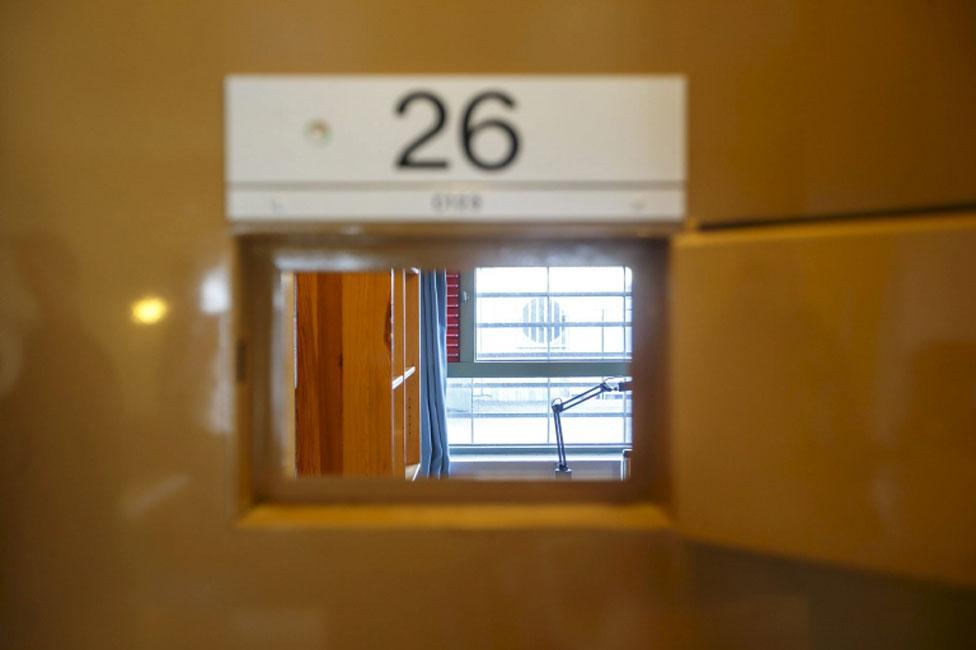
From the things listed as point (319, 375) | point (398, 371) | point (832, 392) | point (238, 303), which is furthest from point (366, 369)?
point (832, 392)

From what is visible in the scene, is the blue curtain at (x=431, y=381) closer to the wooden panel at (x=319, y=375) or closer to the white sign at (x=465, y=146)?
the wooden panel at (x=319, y=375)

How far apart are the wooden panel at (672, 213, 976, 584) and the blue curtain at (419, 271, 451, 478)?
3126 mm

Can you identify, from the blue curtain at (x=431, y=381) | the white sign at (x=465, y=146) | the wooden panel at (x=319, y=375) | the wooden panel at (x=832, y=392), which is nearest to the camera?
the wooden panel at (x=832, y=392)

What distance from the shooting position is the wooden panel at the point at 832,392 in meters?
0.76

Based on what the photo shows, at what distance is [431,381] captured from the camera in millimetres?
3965

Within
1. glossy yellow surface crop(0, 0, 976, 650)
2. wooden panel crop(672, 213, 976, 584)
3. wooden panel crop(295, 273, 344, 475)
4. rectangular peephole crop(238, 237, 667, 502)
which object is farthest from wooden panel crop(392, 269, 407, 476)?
wooden panel crop(672, 213, 976, 584)

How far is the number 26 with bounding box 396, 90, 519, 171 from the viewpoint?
34.5 inches

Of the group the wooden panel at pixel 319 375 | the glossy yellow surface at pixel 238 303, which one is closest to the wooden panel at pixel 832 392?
the glossy yellow surface at pixel 238 303

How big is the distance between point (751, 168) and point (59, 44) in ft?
3.11

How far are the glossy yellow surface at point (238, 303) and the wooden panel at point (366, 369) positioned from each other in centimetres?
144

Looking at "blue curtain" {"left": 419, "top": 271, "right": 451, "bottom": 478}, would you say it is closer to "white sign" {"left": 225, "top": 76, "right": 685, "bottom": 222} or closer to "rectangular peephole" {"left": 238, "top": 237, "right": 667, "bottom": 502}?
"rectangular peephole" {"left": 238, "top": 237, "right": 667, "bottom": 502}

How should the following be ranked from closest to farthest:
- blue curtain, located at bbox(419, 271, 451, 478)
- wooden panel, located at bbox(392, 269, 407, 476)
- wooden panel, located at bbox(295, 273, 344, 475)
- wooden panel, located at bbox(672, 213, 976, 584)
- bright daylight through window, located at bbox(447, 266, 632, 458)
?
1. wooden panel, located at bbox(672, 213, 976, 584)
2. wooden panel, located at bbox(295, 273, 344, 475)
3. wooden panel, located at bbox(392, 269, 407, 476)
4. blue curtain, located at bbox(419, 271, 451, 478)
5. bright daylight through window, located at bbox(447, 266, 632, 458)

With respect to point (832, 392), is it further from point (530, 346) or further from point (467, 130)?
point (530, 346)

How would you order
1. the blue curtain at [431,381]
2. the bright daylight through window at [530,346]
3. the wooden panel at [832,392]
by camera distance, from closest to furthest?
1. the wooden panel at [832,392]
2. the blue curtain at [431,381]
3. the bright daylight through window at [530,346]
